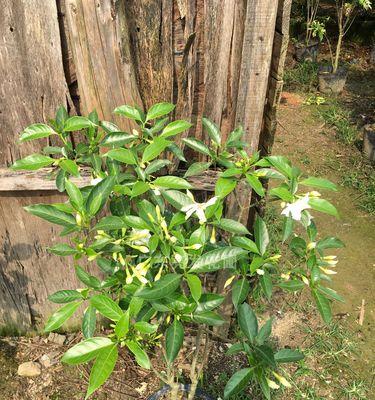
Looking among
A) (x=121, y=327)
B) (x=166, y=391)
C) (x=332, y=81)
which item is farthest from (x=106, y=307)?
(x=332, y=81)

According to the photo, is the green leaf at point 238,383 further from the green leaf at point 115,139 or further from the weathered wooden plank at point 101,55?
the weathered wooden plank at point 101,55

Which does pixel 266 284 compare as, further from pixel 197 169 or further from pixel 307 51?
pixel 307 51

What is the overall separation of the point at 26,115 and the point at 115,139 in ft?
1.61

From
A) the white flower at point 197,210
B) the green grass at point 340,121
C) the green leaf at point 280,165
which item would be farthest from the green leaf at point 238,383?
the green grass at point 340,121

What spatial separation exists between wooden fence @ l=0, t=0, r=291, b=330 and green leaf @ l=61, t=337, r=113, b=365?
2.62 ft

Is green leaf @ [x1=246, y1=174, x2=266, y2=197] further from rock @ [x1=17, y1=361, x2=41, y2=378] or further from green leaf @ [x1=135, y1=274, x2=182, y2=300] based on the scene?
rock @ [x1=17, y1=361, x2=41, y2=378]

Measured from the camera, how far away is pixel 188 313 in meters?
1.31

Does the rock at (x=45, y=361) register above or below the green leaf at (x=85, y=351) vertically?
below

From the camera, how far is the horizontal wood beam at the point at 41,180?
1.80m

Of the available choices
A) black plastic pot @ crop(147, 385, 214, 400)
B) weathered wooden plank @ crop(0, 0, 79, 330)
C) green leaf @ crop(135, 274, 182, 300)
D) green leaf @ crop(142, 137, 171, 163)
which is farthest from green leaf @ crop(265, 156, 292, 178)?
black plastic pot @ crop(147, 385, 214, 400)

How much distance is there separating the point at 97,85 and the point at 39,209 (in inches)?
23.0

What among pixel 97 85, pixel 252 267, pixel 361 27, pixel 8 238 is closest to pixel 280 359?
pixel 252 267

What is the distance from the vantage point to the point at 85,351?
3.35 feet

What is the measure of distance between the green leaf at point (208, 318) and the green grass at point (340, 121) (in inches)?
153
